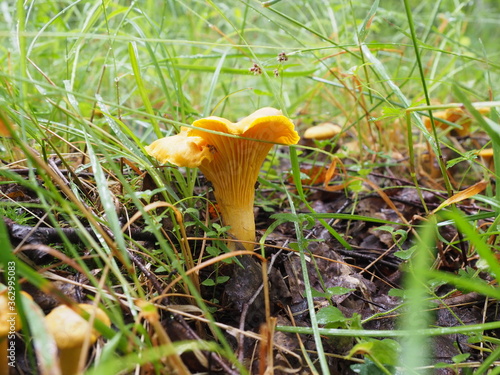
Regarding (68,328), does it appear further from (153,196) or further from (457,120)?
(457,120)

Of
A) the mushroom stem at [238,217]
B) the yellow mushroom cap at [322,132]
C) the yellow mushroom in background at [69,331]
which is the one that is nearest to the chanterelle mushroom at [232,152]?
the mushroom stem at [238,217]

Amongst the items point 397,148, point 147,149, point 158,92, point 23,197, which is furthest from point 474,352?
point 158,92

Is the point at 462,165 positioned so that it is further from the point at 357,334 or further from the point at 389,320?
the point at 357,334

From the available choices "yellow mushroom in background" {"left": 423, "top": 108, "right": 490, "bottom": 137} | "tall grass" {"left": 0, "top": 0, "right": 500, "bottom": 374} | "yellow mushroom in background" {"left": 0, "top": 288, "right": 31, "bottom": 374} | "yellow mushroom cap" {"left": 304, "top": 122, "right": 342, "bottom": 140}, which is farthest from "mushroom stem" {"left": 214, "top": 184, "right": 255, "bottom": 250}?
"yellow mushroom in background" {"left": 423, "top": 108, "right": 490, "bottom": 137}

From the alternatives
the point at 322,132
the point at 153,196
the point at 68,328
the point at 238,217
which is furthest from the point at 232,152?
the point at 322,132

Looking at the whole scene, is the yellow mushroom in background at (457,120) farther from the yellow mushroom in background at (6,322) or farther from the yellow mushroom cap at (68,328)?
the yellow mushroom in background at (6,322)

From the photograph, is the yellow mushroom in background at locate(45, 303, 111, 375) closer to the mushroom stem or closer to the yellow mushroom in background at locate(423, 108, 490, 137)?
the mushroom stem

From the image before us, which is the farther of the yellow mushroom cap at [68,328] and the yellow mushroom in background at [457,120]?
the yellow mushroom in background at [457,120]
